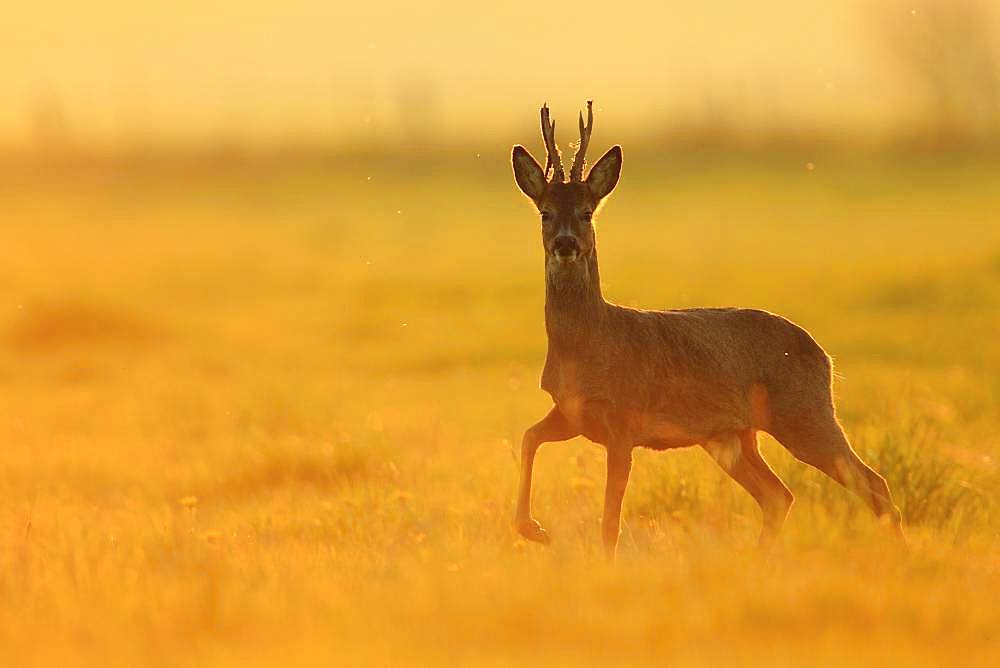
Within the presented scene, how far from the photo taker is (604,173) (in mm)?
9000

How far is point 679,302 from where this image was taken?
30719 mm

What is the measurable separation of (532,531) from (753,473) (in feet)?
6.20

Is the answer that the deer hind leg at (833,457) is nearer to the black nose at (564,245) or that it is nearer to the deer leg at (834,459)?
the deer leg at (834,459)

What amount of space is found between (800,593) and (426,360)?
18363 mm

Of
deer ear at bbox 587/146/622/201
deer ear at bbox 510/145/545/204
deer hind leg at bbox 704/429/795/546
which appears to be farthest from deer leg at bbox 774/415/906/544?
deer ear at bbox 510/145/545/204

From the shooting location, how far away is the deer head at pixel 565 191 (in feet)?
28.4

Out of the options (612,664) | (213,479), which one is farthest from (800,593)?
(213,479)

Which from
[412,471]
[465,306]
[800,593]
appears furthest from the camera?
[465,306]

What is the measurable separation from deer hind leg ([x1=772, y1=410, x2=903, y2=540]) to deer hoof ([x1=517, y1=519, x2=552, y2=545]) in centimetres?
184

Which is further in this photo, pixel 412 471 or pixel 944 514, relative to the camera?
pixel 412 471

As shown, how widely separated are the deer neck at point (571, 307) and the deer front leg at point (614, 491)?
25.5 inches

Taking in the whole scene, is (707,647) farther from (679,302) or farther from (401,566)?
(679,302)

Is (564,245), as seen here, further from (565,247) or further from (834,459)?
(834,459)

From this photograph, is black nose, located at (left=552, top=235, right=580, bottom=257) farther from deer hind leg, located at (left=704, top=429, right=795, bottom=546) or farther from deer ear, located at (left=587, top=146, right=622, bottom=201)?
deer hind leg, located at (left=704, top=429, right=795, bottom=546)
